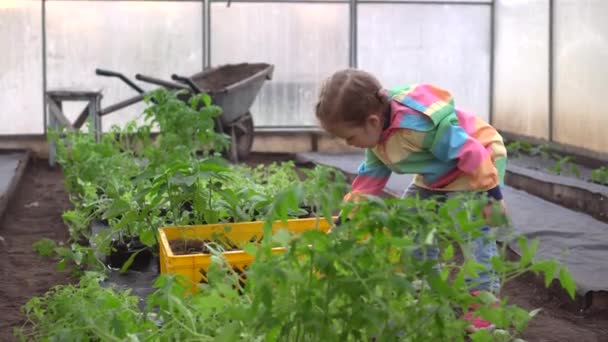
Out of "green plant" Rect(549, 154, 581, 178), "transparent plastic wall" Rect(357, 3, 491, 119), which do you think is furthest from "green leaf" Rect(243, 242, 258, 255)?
"transparent plastic wall" Rect(357, 3, 491, 119)

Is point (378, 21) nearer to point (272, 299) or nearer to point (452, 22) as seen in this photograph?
point (452, 22)

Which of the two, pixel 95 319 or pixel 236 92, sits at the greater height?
pixel 236 92

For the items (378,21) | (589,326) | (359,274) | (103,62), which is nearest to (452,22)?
(378,21)

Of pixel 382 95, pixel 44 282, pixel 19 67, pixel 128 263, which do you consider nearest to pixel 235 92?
pixel 19 67

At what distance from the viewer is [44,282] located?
15.2ft

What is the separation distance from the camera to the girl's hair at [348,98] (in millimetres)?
2936

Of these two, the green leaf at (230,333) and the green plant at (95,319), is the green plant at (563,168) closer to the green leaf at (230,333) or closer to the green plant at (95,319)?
the green plant at (95,319)

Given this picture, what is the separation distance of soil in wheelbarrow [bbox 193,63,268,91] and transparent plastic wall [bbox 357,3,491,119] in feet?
5.41

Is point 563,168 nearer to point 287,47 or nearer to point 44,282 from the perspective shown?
point 287,47

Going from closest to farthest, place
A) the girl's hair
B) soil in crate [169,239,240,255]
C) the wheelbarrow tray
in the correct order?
the girl's hair
soil in crate [169,239,240,255]
the wheelbarrow tray

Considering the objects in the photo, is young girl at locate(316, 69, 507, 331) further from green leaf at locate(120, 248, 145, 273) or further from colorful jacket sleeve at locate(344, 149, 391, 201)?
green leaf at locate(120, 248, 145, 273)

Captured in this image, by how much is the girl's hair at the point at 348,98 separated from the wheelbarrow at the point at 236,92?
552 centimetres

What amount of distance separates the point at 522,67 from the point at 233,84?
3.07 m

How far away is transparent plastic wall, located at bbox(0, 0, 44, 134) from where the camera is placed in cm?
996
